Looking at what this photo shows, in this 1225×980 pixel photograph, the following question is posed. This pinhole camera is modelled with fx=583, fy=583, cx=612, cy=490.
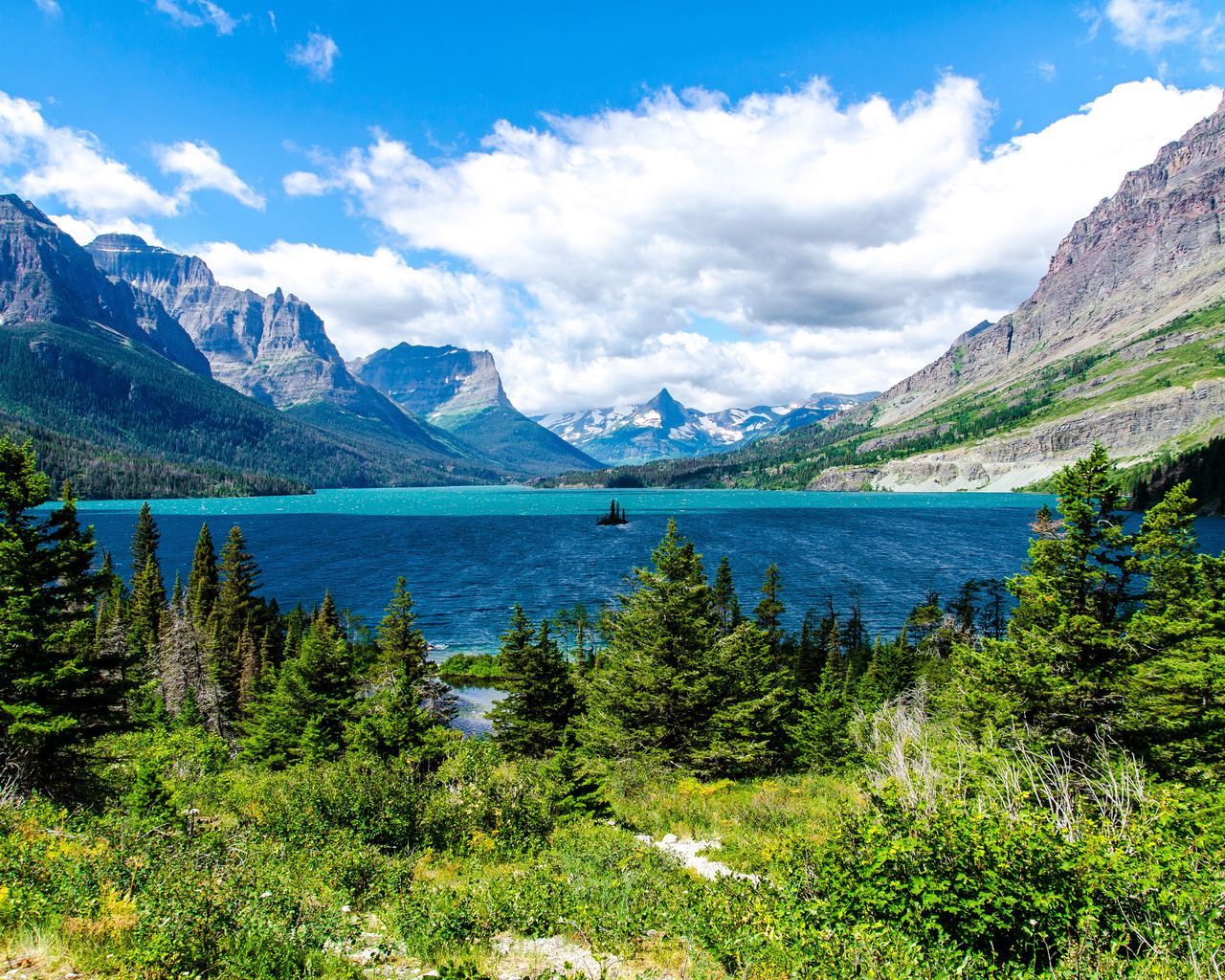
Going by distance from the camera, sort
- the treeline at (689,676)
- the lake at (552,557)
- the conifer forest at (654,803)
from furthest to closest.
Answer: the lake at (552,557) → the treeline at (689,676) → the conifer forest at (654,803)

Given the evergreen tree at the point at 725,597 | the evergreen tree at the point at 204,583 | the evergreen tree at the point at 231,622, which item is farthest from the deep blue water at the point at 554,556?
the evergreen tree at the point at 231,622

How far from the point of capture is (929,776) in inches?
477

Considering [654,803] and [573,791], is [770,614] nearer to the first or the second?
[654,803]

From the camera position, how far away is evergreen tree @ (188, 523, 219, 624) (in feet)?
199

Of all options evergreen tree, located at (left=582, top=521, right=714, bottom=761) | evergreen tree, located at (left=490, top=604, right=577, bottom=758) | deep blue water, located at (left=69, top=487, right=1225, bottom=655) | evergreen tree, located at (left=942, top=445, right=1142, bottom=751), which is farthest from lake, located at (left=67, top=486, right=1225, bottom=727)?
evergreen tree, located at (left=942, top=445, right=1142, bottom=751)

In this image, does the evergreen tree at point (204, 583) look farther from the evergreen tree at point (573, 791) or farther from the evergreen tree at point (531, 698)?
the evergreen tree at point (573, 791)

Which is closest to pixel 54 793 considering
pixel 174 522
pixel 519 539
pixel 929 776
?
pixel 929 776

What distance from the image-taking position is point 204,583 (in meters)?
62.8

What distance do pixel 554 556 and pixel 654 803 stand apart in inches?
4156

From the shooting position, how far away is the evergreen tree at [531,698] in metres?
33.1

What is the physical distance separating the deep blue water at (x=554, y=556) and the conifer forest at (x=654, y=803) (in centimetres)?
2530

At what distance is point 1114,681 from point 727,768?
15.0 m

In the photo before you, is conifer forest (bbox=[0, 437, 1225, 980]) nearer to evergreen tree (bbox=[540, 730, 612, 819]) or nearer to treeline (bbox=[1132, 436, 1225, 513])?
evergreen tree (bbox=[540, 730, 612, 819])

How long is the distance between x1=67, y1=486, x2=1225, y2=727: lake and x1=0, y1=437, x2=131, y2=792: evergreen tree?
34518 millimetres
